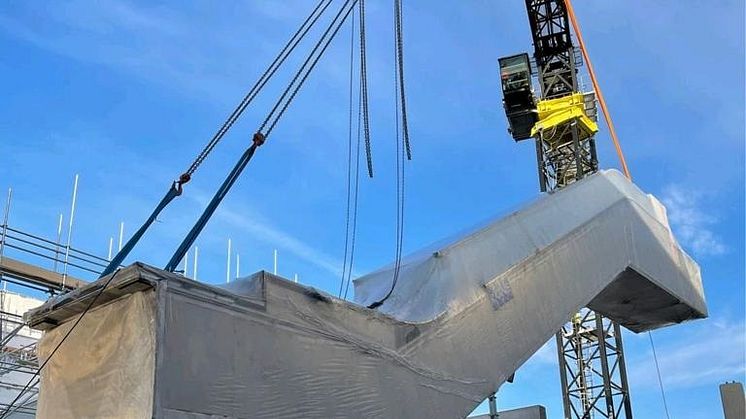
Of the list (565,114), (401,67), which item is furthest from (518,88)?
(401,67)

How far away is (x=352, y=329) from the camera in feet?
19.4

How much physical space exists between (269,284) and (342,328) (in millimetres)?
823

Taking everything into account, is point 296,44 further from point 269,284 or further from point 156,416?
point 156,416

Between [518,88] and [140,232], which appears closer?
[140,232]

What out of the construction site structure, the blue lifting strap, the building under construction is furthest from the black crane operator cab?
the blue lifting strap

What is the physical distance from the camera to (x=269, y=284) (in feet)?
17.5

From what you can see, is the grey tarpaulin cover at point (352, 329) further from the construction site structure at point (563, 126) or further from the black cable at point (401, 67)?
the construction site structure at point (563, 126)

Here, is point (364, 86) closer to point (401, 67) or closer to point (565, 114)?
point (401, 67)

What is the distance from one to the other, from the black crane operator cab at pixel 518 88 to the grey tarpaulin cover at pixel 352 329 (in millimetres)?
14323

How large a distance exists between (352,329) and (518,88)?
18874 mm

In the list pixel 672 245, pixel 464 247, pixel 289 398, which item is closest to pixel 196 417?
pixel 289 398

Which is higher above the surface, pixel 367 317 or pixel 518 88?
pixel 518 88

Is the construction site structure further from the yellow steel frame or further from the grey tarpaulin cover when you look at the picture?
the grey tarpaulin cover

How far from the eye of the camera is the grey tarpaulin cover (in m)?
4.57
